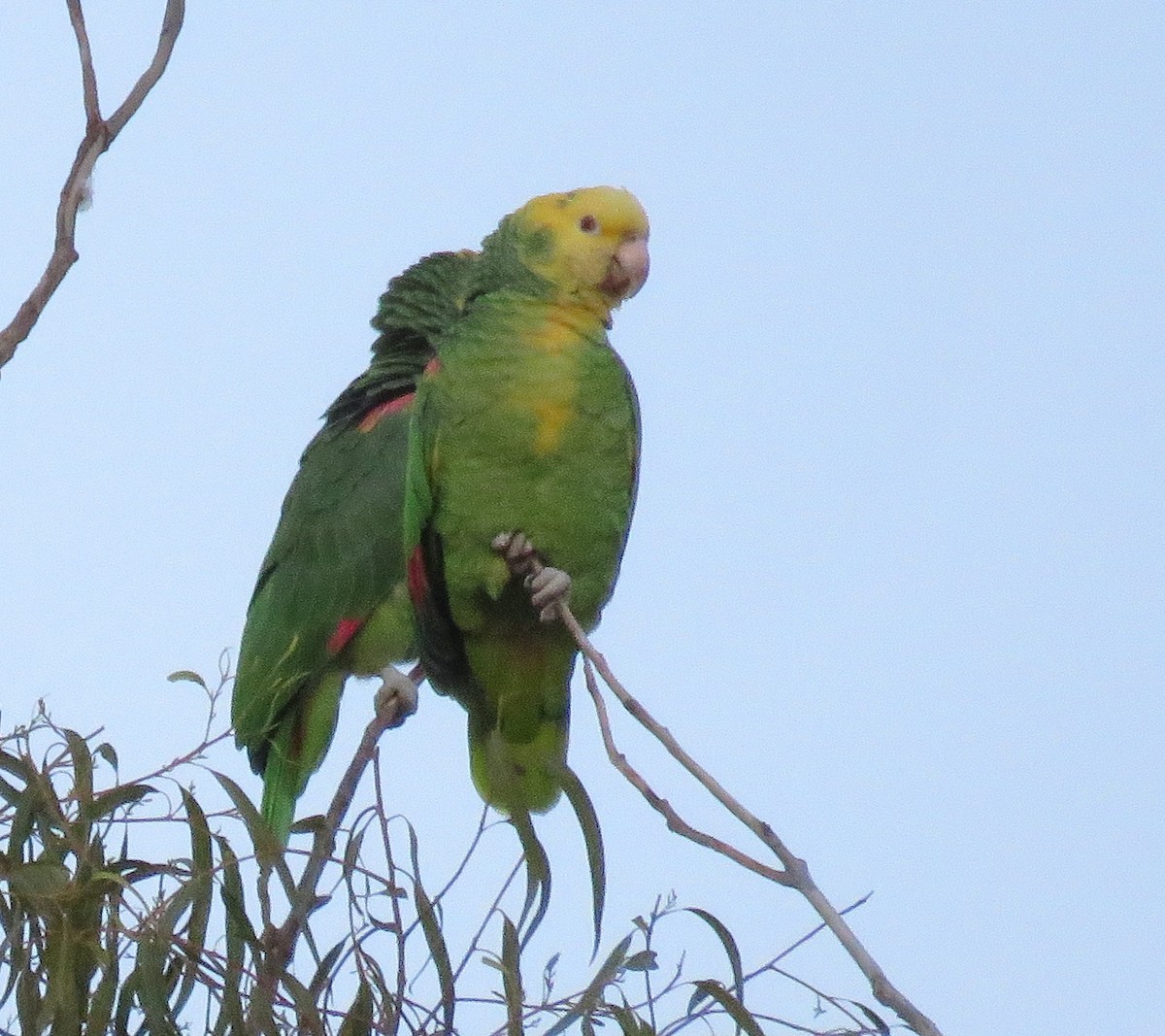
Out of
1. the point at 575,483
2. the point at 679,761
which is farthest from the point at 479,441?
the point at 679,761

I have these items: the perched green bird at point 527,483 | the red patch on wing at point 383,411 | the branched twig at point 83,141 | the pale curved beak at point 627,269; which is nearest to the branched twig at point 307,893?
the perched green bird at point 527,483

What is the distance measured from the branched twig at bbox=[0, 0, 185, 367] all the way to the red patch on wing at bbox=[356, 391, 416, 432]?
1760 millimetres

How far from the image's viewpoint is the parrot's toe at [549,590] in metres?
1.82

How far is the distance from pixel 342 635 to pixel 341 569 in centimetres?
12

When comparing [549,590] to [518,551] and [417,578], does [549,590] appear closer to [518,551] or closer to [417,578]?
[518,551]

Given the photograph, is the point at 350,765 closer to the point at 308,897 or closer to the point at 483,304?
the point at 308,897

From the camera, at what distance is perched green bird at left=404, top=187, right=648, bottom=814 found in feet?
6.20

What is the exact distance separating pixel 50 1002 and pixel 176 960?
11 cm

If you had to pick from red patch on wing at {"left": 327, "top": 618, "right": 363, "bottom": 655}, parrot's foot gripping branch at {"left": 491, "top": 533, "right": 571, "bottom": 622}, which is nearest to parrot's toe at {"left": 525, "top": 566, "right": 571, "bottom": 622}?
parrot's foot gripping branch at {"left": 491, "top": 533, "right": 571, "bottom": 622}

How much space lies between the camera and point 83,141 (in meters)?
1.20

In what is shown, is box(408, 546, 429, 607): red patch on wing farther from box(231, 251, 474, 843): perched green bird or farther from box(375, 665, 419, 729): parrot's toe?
box(231, 251, 474, 843): perched green bird

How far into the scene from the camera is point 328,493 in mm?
3033

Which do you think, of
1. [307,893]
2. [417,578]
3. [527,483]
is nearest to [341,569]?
[417,578]

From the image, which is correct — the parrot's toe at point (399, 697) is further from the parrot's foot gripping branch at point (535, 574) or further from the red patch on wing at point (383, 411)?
the red patch on wing at point (383, 411)
